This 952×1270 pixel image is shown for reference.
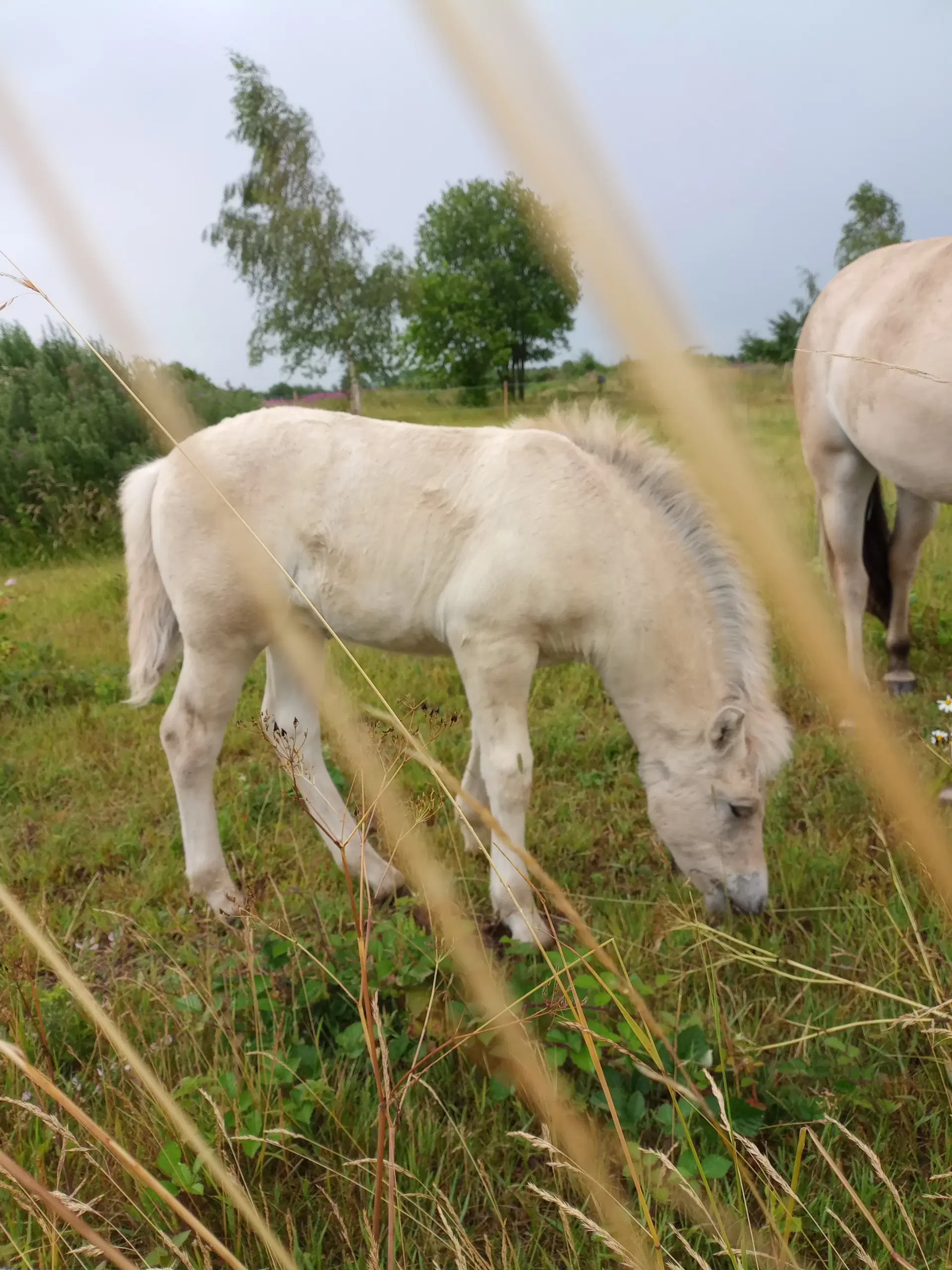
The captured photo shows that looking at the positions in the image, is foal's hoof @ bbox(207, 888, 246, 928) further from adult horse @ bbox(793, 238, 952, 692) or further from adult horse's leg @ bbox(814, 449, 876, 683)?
adult horse's leg @ bbox(814, 449, 876, 683)

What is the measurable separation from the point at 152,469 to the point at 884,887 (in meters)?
2.94

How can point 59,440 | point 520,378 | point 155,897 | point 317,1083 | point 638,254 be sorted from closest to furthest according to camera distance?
point 638,254
point 317,1083
point 520,378
point 155,897
point 59,440

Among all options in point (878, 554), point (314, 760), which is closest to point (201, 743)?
point (314, 760)

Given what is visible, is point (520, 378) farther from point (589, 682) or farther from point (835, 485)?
point (835, 485)

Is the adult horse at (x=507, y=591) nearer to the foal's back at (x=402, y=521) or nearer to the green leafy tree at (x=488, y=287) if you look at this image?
the foal's back at (x=402, y=521)

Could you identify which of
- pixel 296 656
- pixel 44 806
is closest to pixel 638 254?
pixel 296 656

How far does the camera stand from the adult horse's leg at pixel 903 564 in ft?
14.0

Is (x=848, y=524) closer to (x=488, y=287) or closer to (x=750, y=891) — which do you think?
(x=750, y=891)

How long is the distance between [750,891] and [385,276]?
2.12 m

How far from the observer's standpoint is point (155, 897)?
2734 millimetres

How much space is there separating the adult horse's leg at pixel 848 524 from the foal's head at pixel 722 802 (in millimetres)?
1949

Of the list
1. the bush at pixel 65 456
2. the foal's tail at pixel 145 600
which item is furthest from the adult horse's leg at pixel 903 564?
the bush at pixel 65 456

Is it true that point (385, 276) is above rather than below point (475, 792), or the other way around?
above

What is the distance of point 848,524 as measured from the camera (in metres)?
4.16
